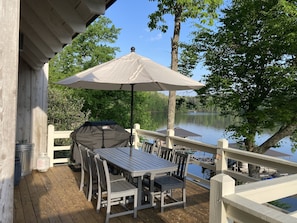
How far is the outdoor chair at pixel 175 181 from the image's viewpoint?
11.4 ft

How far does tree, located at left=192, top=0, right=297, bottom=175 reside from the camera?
309 inches

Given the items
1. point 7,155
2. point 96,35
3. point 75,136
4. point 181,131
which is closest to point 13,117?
point 7,155

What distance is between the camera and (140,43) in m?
23.0

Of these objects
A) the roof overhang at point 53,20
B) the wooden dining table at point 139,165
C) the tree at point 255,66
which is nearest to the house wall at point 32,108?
the roof overhang at point 53,20

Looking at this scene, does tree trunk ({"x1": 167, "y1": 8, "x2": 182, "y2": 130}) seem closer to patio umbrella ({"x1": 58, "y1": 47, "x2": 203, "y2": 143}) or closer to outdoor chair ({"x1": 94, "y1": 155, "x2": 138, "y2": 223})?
patio umbrella ({"x1": 58, "y1": 47, "x2": 203, "y2": 143})

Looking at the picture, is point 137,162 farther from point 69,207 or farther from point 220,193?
point 220,193

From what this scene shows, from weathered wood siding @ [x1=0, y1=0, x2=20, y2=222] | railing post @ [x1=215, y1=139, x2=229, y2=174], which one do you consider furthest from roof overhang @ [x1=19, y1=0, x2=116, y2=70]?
railing post @ [x1=215, y1=139, x2=229, y2=174]

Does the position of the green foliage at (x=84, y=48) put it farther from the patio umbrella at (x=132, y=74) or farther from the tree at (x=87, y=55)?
the patio umbrella at (x=132, y=74)

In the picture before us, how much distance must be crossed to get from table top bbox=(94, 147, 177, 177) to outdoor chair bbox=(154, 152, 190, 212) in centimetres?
24

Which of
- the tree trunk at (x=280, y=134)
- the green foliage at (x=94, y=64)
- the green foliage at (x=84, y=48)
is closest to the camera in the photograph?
the tree trunk at (x=280, y=134)

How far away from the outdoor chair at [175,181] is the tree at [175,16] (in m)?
4.73

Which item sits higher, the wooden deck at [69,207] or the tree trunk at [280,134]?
the tree trunk at [280,134]

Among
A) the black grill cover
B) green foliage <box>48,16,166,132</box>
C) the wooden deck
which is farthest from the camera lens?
green foliage <box>48,16,166,132</box>

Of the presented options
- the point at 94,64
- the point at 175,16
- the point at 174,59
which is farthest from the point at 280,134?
the point at 94,64
